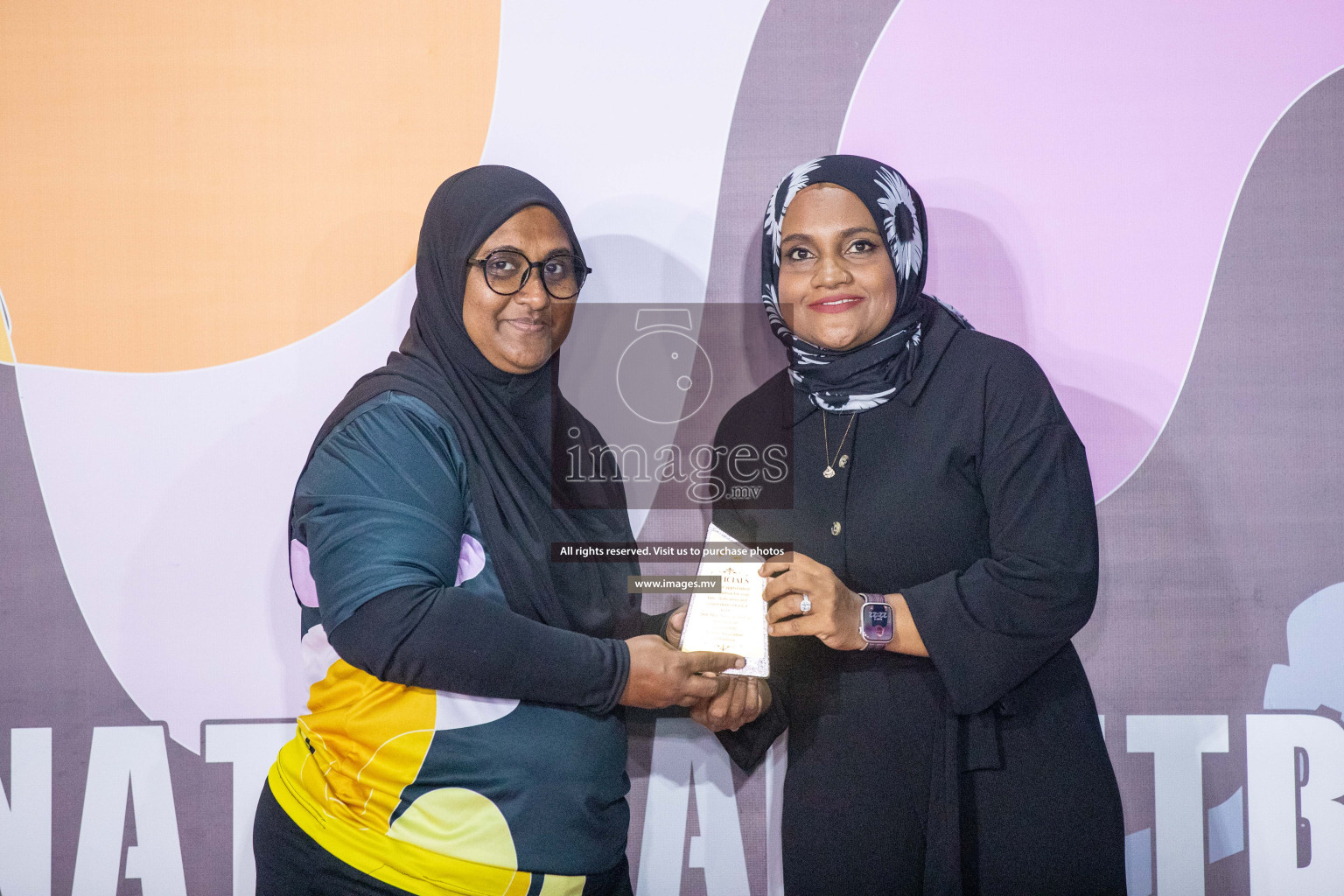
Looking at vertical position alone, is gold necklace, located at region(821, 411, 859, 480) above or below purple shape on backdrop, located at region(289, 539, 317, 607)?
above

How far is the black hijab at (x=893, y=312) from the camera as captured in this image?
1.50 metres

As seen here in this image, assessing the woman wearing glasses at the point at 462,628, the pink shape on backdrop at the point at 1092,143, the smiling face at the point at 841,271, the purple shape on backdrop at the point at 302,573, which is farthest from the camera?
the pink shape on backdrop at the point at 1092,143

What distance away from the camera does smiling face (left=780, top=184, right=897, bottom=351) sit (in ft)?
4.91

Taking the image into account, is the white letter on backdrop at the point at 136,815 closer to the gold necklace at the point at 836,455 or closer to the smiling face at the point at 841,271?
the gold necklace at the point at 836,455

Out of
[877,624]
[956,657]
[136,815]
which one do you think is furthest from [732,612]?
[136,815]

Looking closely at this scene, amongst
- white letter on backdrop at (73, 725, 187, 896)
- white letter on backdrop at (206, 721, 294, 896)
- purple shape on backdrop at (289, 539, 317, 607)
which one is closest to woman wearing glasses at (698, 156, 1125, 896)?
purple shape on backdrop at (289, 539, 317, 607)

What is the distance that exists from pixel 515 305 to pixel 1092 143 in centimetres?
122

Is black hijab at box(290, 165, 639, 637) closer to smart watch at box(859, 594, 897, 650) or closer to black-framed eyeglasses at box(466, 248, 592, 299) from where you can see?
black-framed eyeglasses at box(466, 248, 592, 299)

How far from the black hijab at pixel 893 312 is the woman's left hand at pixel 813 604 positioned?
0.30 metres

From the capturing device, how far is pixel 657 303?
1.79m

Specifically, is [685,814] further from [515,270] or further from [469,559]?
[515,270]

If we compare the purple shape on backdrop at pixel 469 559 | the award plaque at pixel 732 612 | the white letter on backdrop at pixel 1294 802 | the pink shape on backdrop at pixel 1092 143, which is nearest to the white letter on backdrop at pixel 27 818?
A: the purple shape on backdrop at pixel 469 559

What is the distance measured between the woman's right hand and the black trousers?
32 cm

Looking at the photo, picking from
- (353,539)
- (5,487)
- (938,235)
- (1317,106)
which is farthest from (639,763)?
(1317,106)
